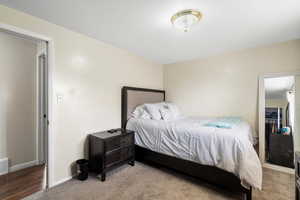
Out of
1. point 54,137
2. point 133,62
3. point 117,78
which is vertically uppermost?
point 133,62

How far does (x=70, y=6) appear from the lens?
1695mm

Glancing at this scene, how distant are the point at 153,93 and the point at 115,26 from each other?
204cm

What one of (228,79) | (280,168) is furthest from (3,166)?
(280,168)

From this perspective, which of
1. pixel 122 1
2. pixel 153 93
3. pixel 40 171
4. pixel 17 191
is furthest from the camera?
pixel 153 93

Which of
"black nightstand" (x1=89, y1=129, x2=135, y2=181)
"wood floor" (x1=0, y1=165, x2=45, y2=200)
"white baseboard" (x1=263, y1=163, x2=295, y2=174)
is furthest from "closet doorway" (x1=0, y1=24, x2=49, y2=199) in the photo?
"white baseboard" (x1=263, y1=163, x2=295, y2=174)

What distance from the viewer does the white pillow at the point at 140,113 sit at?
307 centimetres

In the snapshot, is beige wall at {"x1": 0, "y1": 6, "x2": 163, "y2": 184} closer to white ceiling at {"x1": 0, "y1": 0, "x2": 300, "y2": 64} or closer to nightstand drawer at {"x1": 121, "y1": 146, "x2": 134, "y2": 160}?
white ceiling at {"x1": 0, "y1": 0, "x2": 300, "y2": 64}

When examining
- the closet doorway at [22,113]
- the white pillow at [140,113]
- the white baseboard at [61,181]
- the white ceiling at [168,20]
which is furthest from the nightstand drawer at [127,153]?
the white ceiling at [168,20]

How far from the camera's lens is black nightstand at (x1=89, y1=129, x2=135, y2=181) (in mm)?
2176

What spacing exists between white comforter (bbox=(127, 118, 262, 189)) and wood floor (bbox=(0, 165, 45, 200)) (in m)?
1.71

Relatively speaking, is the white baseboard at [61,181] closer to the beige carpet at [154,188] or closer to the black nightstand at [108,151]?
the beige carpet at [154,188]

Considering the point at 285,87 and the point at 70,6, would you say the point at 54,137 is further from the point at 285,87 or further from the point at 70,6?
the point at 285,87

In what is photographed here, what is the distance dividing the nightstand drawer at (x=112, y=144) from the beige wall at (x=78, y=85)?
1.67ft

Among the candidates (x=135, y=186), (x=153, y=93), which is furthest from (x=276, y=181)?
(x=153, y=93)
